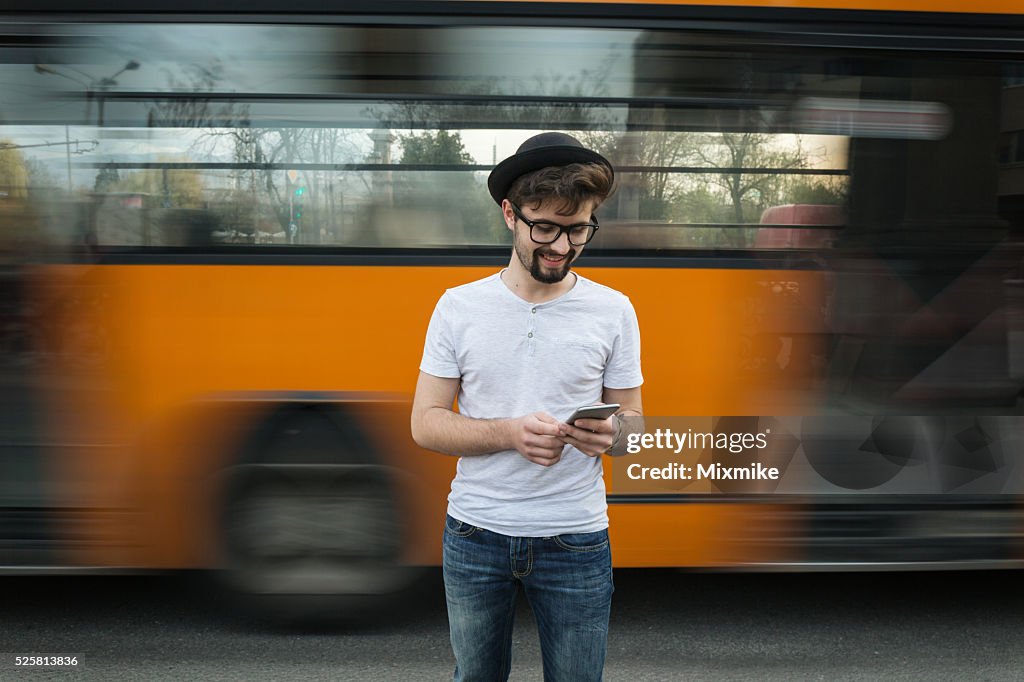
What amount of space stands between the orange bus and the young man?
194cm

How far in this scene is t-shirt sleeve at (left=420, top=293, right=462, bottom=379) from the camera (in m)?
2.07

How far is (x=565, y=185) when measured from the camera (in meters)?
1.95

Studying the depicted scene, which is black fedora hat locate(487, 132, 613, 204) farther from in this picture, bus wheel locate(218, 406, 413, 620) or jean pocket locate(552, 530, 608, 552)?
bus wheel locate(218, 406, 413, 620)

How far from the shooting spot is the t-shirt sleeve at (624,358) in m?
2.10

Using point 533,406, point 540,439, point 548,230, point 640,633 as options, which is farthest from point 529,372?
point 640,633

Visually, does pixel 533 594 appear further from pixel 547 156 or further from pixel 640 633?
pixel 640 633

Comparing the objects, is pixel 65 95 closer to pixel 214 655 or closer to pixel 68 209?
pixel 68 209

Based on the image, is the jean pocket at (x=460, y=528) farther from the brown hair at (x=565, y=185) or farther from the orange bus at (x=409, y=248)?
the orange bus at (x=409, y=248)

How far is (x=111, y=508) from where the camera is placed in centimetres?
402

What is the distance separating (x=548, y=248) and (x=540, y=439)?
0.41 metres

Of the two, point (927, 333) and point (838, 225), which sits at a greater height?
point (838, 225)

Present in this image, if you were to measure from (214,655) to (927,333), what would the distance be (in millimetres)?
3465

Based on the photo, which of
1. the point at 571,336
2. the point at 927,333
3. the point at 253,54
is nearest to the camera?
the point at 571,336

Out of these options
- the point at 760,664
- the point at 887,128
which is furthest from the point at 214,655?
the point at 887,128
